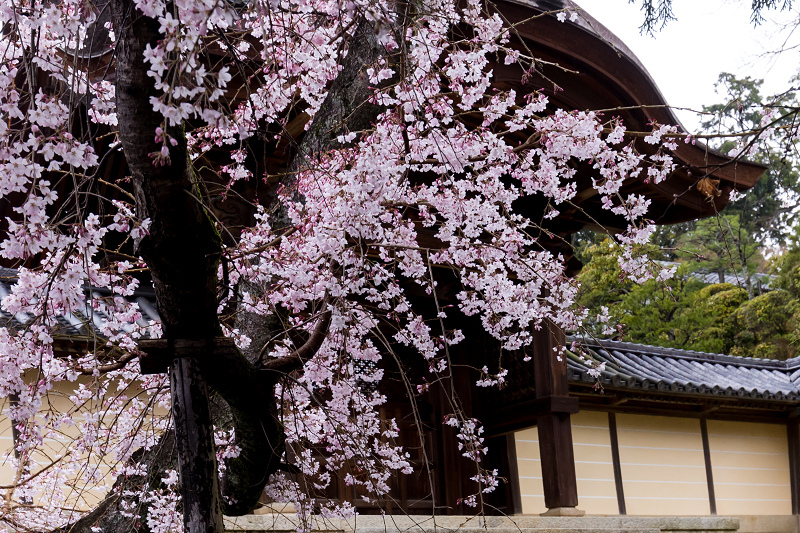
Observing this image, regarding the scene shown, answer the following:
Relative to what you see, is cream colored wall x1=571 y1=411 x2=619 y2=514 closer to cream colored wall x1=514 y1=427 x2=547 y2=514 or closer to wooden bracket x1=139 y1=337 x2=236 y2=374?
cream colored wall x1=514 y1=427 x2=547 y2=514

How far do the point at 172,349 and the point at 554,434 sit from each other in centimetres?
480

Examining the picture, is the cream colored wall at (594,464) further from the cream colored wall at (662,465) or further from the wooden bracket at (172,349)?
the wooden bracket at (172,349)

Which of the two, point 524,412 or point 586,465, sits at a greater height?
point 524,412

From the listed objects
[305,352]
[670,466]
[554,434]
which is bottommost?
[670,466]

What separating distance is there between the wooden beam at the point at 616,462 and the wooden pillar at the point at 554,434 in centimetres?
173

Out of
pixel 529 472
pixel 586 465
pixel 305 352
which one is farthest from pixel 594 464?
pixel 305 352

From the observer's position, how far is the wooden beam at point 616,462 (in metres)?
8.55

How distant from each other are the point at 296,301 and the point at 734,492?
26.3ft

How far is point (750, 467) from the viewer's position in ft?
32.8

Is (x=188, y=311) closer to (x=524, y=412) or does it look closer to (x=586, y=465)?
(x=524, y=412)

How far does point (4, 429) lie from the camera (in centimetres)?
545

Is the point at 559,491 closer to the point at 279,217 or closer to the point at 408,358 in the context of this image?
the point at 408,358

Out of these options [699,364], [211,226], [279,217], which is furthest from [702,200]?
[211,226]

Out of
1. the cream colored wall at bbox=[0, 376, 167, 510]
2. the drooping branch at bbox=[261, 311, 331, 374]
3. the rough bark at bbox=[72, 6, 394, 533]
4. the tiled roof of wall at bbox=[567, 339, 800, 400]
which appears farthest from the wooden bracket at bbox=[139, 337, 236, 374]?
the tiled roof of wall at bbox=[567, 339, 800, 400]
